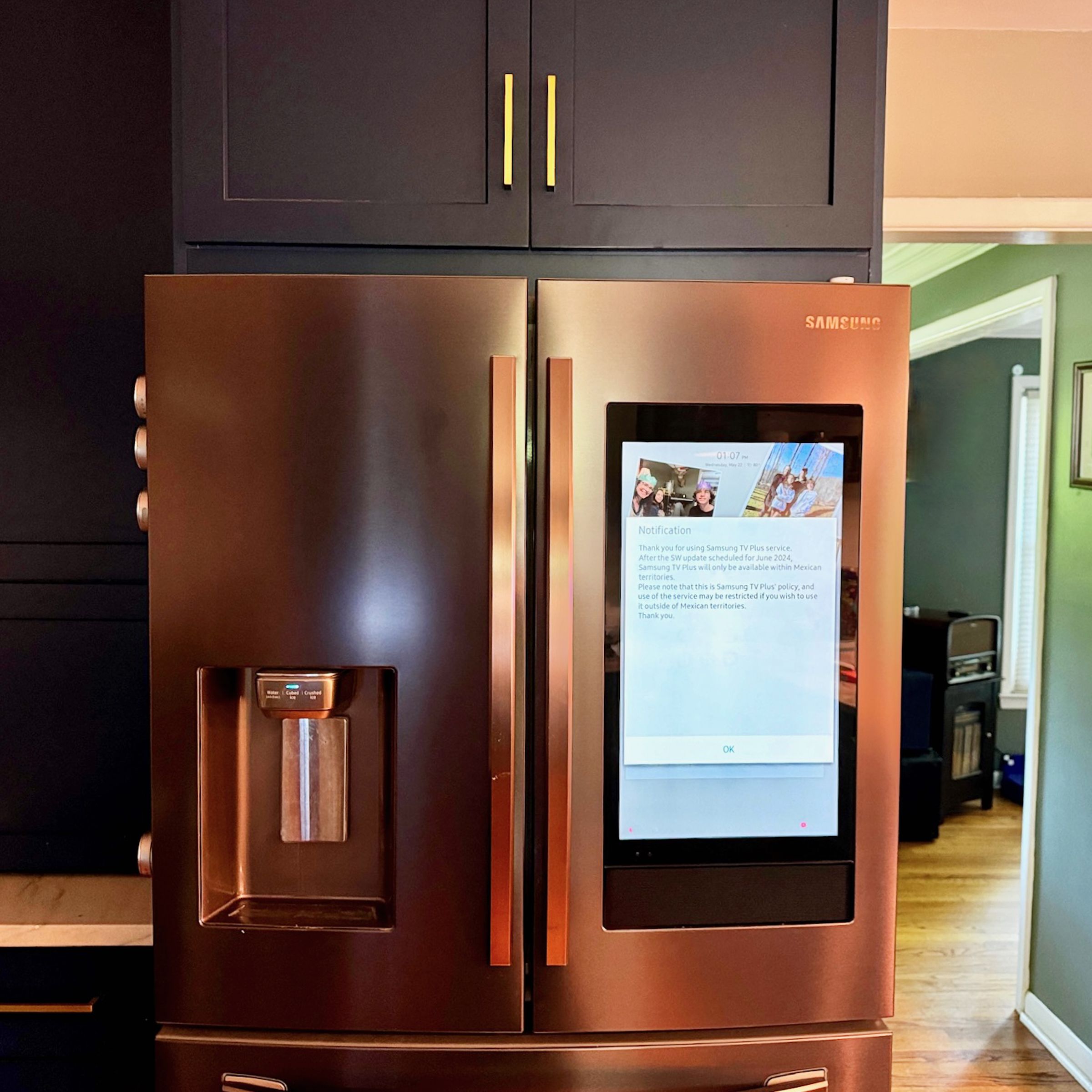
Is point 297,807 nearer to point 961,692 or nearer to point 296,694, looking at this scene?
point 296,694

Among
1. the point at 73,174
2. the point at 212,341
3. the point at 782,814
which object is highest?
the point at 73,174

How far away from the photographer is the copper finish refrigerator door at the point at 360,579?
43.9 inches

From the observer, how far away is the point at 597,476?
1127 millimetres

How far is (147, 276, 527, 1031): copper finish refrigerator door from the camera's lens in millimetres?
1115

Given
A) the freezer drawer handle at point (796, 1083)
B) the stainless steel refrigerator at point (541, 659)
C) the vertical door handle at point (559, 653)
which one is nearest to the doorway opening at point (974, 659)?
the freezer drawer handle at point (796, 1083)

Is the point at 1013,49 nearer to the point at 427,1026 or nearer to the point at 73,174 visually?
the point at 73,174

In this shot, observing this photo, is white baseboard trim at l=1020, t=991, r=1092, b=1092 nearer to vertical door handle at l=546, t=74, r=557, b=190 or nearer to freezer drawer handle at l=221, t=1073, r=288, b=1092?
freezer drawer handle at l=221, t=1073, r=288, b=1092

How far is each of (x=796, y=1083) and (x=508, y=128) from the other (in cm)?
131

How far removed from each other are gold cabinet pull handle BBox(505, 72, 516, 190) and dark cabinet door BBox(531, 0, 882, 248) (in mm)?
32

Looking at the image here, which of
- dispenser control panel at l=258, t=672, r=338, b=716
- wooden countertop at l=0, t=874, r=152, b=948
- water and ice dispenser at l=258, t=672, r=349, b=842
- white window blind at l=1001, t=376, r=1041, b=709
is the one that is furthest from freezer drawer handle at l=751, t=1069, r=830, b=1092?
white window blind at l=1001, t=376, r=1041, b=709

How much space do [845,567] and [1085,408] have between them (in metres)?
1.95

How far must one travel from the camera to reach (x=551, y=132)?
1.22 meters

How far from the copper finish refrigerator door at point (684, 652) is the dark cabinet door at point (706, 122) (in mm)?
158

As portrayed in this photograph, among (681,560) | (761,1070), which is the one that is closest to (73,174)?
(681,560)
